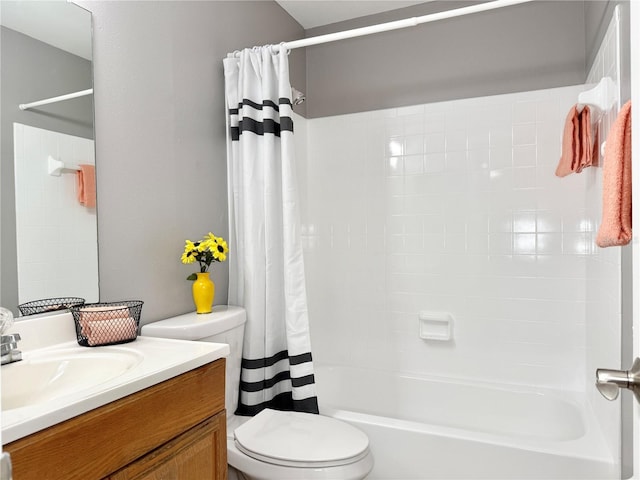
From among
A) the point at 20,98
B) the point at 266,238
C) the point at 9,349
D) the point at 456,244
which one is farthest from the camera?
the point at 456,244

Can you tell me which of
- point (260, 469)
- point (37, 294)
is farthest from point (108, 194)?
point (260, 469)

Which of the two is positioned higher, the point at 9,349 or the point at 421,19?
the point at 421,19

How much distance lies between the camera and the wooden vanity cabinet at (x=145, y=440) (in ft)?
2.93

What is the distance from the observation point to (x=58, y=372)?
128cm

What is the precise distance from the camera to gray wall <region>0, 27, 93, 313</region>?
132cm

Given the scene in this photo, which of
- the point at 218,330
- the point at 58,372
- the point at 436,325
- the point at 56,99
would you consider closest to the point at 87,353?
the point at 58,372

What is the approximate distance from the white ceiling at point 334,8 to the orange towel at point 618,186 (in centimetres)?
210

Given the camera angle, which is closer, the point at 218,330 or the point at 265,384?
the point at 218,330

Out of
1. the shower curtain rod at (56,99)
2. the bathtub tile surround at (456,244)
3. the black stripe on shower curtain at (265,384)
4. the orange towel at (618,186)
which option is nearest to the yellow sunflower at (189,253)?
the black stripe on shower curtain at (265,384)

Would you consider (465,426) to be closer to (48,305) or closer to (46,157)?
(48,305)

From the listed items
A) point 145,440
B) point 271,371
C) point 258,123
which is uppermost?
point 258,123

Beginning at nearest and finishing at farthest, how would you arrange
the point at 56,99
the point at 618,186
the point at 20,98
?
the point at 618,186 < the point at 20,98 < the point at 56,99

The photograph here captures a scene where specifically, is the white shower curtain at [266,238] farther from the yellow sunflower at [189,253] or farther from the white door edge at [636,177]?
the white door edge at [636,177]

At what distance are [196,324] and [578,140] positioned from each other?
1.73m
